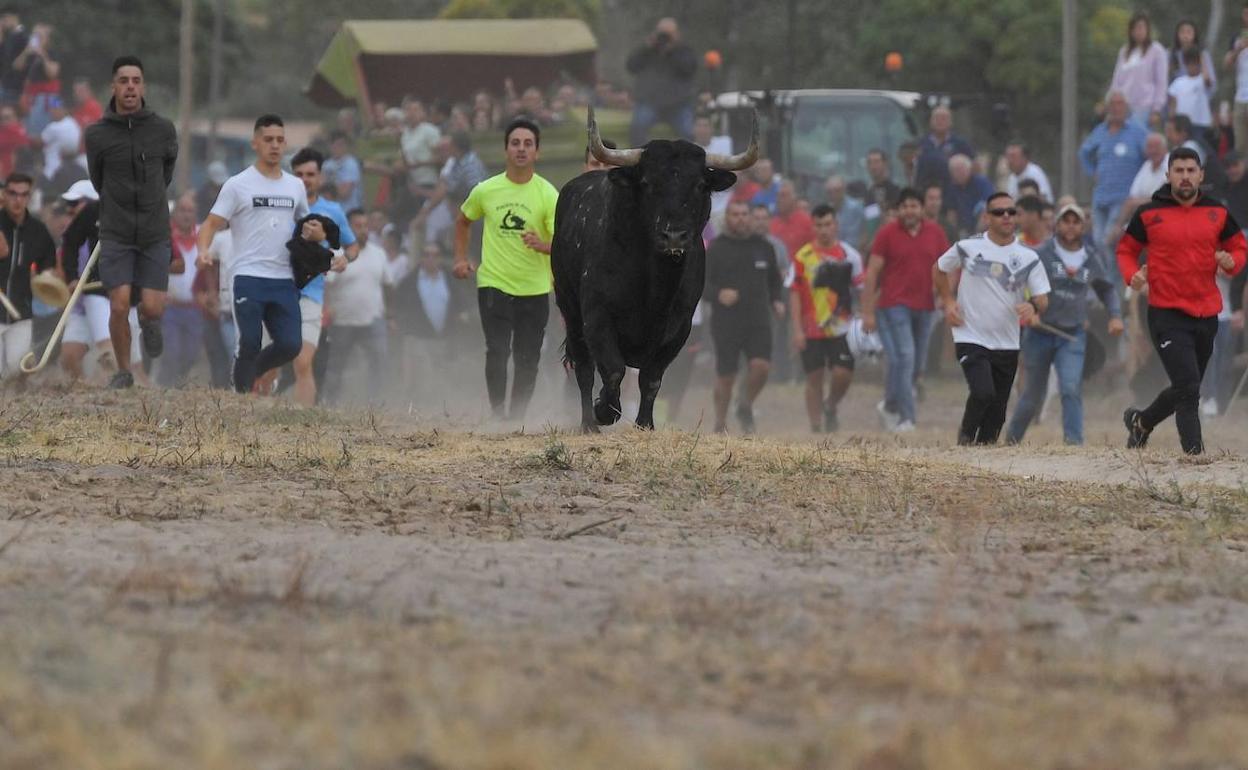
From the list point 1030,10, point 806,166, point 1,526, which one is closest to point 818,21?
point 1030,10

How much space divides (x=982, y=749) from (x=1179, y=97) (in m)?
17.5

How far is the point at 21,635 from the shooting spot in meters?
6.05

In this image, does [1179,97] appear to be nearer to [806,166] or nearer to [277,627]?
[806,166]

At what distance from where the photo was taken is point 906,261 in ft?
60.8

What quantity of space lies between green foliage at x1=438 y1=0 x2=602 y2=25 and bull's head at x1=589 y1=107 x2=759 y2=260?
102ft

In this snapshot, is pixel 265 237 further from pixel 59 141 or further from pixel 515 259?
pixel 59 141

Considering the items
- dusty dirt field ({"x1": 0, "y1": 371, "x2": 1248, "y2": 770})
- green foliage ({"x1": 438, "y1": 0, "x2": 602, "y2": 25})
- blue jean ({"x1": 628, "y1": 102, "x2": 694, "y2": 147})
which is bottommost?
dusty dirt field ({"x1": 0, "y1": 371, "x2": 1248, "y2": 770})

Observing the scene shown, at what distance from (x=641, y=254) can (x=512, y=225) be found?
2.34 meters

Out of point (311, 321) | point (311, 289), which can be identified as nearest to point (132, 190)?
point (311, 289)

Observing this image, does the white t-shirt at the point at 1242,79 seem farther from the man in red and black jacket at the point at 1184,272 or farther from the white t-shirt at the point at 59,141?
the white t-shirt at the point at 59,141

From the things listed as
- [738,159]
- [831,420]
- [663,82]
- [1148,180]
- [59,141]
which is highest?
[663,82]

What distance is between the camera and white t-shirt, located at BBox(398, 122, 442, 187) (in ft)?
85.5

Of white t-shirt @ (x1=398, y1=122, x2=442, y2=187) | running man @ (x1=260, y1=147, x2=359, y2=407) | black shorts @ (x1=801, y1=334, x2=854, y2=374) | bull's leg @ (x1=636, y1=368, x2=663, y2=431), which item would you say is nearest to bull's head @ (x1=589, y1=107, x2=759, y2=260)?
bull's leg @ (x1=636, y1=368, x2=663, y2=431)

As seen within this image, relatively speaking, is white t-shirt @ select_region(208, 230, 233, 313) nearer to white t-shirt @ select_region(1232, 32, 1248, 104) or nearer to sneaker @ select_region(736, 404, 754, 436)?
sneaker @ select_region(736, 404, 754, 436)
